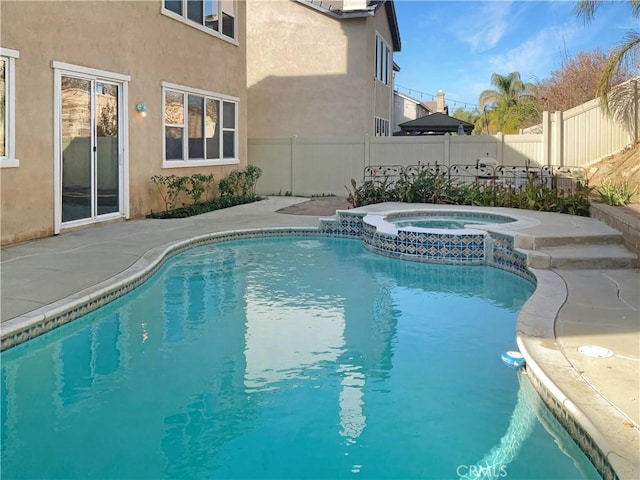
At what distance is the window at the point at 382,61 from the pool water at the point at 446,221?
37.2 ft

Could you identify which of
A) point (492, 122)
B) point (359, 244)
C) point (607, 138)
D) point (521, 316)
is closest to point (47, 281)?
point (521, 316)

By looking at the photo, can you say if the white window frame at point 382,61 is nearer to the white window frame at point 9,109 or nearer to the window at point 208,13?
the window at point 208,13

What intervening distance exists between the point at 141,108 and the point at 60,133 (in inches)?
97.8

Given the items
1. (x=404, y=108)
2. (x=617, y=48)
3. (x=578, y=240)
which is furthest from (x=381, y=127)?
(x=578, y=240)

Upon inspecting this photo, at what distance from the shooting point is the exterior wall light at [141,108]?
39.5ft

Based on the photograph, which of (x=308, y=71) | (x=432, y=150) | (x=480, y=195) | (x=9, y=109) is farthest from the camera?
(x=308, y=71)

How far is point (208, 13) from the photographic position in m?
15.1

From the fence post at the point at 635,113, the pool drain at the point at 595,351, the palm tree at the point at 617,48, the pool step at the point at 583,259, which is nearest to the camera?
the pool drain at the point at 595,351

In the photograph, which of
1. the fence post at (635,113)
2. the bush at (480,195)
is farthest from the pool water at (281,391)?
the fence post at (635,113)

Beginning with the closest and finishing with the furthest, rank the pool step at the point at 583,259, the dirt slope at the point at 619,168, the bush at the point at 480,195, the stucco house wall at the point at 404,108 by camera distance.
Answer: the pool step at the point at 583,259 < the bush at the point at 480,195 < the dirt slope at the point at 619,168 < the stucco house wall at the point at 404,108

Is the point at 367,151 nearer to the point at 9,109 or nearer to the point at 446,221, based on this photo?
the point at 446,221

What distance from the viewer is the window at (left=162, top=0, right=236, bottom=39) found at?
13.5 m

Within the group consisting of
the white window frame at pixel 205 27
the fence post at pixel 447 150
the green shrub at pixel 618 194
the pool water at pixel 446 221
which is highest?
the white window frame at pixel 205 27

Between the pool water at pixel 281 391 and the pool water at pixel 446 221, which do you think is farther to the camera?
the pool water at pixel 446 221
